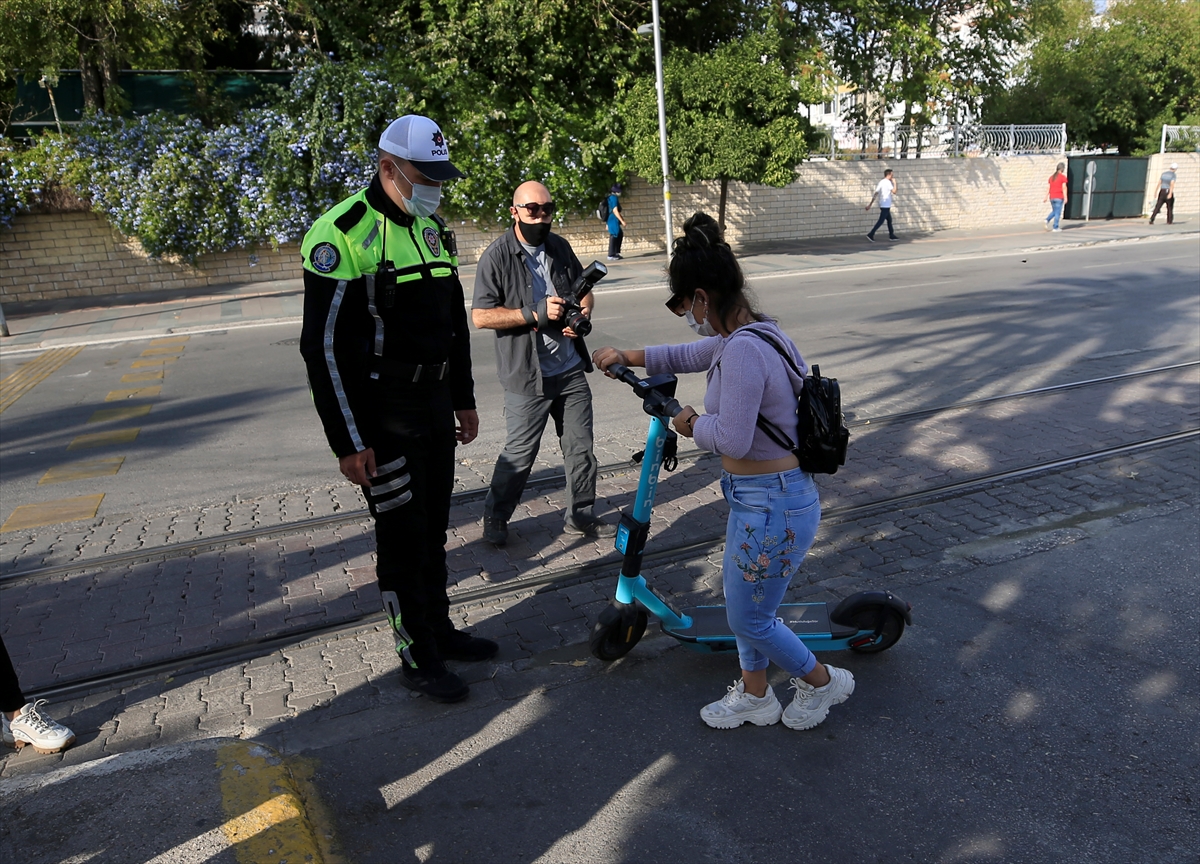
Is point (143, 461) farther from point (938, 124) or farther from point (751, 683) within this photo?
point (938, 124)

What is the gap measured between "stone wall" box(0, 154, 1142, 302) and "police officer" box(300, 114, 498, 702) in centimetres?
1654

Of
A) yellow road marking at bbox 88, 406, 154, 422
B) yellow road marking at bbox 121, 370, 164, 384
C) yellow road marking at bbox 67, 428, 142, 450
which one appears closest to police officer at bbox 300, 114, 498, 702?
yellow road marking at bbox 67, 428, 142, 450

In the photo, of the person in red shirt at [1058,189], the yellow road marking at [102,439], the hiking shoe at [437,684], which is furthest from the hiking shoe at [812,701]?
the person in red shirt at [1058,189]

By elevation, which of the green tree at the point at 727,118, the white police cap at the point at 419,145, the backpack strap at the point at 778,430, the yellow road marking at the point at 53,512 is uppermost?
the green tree at the point at 727,118

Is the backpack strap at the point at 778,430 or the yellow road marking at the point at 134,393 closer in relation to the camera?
the backpack strap at the point at 778,430

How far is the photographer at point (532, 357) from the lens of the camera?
15.1ft

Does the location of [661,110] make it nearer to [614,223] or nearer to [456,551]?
[614,223]

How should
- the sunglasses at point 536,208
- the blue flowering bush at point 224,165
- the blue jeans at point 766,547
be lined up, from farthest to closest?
1. the blue flowering bush at point 224,165
2. the sunglasses at point 536,208
3. the blue jeans at point 766,547

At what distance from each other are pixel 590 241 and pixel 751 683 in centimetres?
1866

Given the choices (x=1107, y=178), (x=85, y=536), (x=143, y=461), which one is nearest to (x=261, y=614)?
(x=85, y=536)

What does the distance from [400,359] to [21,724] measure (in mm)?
1859

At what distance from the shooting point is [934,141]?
25438 millimetres

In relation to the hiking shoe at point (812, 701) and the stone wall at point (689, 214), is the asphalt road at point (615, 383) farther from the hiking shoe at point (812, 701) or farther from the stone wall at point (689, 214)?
the stone wall at point (689, 214)

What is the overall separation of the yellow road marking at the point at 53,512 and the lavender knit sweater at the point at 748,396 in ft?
14.9
